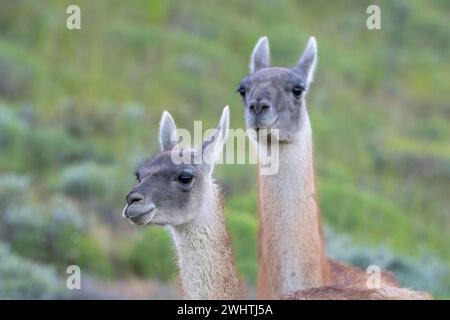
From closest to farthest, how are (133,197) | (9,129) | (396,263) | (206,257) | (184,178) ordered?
(133,197)
(206,257)
(184,178)
(396,263)
(9,129)

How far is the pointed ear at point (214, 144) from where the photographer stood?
6.93 m

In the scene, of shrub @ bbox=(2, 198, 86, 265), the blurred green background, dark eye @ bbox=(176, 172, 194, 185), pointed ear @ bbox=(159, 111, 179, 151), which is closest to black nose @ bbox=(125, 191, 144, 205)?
dark eye @ bbox=(176, 172, 194, 185)

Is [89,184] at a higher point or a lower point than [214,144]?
higher

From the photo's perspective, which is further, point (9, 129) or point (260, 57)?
point (9, 129)

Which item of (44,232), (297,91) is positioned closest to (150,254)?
(44,232)

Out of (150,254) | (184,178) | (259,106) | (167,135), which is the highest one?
(150,254)

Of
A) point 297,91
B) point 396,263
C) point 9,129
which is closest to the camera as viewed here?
point 297,91

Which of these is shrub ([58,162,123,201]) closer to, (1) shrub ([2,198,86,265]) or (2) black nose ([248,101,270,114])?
(1) shrub ([2,198,86,265])

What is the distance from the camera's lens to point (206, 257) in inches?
258

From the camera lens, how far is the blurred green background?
14922 mm

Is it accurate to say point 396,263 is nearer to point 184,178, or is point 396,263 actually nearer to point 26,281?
point 26,281

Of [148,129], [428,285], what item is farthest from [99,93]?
[428,285]

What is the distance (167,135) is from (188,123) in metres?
14.4

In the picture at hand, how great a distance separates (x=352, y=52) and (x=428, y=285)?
15.8 metres
